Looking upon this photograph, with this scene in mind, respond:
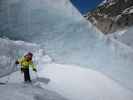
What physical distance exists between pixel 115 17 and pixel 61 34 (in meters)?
39.2

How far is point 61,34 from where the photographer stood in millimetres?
14336

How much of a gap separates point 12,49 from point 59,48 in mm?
2105

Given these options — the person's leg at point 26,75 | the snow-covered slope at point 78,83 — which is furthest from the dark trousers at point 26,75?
the snow-covered slope at point 78,83

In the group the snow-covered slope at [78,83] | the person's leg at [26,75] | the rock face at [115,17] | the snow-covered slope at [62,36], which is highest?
the rock face at [115,17]

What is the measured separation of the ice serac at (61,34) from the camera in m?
13.9

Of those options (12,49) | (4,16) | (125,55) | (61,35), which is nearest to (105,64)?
(125,55)

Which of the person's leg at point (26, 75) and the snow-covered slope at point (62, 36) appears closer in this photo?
the person's leg at point (26, 75)

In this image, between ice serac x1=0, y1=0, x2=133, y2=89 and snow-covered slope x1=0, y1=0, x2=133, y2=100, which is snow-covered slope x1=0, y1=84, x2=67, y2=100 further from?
ice serac x1=0, y1=0, x2=133, y2=89

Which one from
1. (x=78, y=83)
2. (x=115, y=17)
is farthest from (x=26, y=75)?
(x=115, y=17)

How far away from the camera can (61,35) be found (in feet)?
47.0

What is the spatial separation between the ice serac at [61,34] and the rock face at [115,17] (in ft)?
104

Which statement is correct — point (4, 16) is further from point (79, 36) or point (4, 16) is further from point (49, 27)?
point (79, 36)

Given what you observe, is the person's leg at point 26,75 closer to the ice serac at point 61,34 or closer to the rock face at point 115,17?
the ice serac at point 61,34

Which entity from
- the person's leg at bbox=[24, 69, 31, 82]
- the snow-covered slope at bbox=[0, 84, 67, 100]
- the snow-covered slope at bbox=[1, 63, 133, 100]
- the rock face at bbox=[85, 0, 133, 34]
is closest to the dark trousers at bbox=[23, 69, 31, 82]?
the person's leg at bbox=[24, 69, 31, 82]
